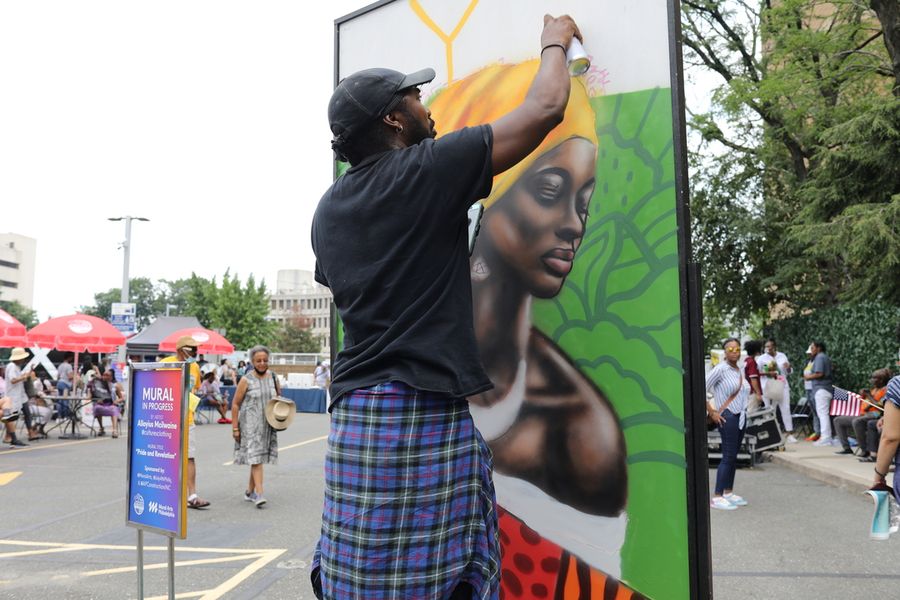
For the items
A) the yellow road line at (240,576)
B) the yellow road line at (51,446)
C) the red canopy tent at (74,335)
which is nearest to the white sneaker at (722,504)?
the yellow road line at (240,576)

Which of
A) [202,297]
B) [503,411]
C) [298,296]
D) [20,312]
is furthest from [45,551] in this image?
[298,296]

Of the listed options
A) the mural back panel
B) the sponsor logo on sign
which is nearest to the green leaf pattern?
the mural back panel

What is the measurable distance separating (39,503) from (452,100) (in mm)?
7704

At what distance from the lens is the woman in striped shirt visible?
7.71 m

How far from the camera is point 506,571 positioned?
90.4 inches

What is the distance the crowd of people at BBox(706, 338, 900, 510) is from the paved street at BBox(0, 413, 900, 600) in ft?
2.21

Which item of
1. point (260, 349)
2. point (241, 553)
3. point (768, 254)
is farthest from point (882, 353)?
point (241, 553)

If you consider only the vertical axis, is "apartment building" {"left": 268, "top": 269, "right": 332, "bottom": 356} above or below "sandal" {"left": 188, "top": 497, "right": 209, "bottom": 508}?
above

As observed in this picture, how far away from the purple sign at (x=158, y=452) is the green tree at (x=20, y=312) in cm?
8187

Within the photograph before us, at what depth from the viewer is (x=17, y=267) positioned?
9525 centimetres

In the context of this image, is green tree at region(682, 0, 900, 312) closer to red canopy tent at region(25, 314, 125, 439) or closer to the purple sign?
the purple sign

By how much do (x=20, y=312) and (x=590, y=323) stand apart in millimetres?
90127

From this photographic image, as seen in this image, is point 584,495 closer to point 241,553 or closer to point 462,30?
point 462,30

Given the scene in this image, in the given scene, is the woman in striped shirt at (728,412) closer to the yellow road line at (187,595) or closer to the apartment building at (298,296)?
the yellow road line at (187,595)
